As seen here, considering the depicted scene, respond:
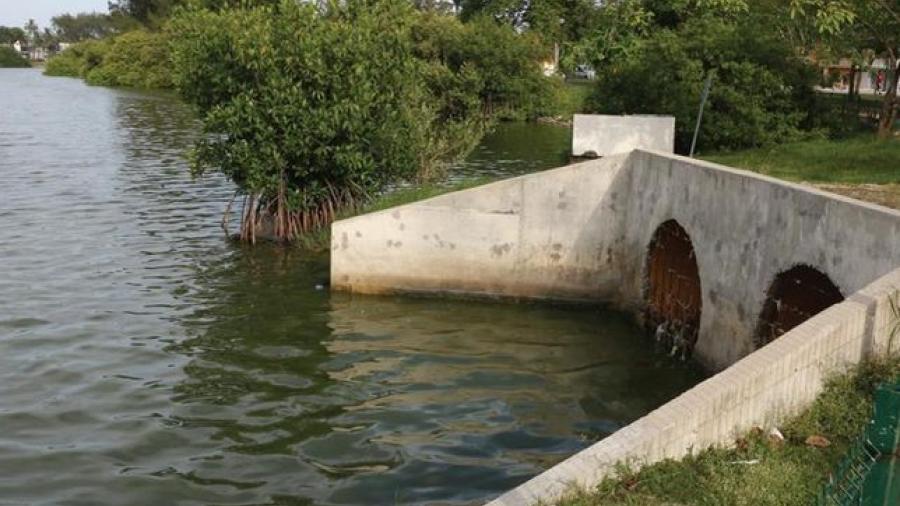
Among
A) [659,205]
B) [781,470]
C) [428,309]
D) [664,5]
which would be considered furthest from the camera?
[664,5]

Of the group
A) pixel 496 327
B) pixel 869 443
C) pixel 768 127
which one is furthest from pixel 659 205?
pixel 768 127

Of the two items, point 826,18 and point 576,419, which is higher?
point 826,18

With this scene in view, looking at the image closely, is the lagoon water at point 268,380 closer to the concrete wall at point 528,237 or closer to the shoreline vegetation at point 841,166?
the concrete wall at point 528,237

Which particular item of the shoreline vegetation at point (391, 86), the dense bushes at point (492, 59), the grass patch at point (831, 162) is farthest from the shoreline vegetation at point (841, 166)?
the dense bushes at point (492, 59)

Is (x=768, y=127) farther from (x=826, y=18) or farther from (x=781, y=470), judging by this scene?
(x=781, y=470)

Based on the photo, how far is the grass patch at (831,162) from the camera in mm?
16031

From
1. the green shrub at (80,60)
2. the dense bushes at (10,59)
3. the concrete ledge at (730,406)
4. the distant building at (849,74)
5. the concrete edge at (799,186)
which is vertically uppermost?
the dense bushes at (10,59)

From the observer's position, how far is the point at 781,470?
5.97 metres

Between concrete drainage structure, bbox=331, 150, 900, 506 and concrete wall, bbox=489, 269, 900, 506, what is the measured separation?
0.04 feet

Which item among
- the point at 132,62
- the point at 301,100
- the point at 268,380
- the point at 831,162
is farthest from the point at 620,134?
the point at 132,62

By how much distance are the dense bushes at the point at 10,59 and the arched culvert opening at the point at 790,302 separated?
185300mm

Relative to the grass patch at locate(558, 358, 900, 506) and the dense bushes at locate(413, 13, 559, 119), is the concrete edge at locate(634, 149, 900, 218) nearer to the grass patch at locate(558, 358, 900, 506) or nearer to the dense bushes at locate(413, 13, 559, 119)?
the grass patch at locate(558, 358, 900, 506)

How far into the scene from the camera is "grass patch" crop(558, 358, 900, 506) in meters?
5.66

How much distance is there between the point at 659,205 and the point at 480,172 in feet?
57.7
